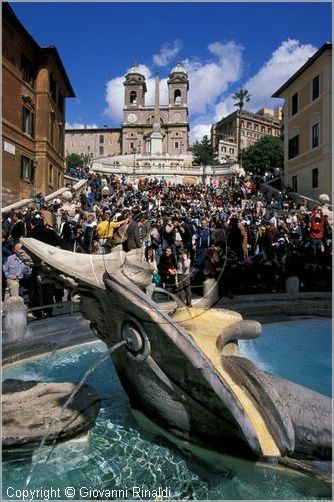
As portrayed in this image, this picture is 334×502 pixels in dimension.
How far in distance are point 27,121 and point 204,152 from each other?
2491 inches

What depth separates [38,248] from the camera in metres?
4.17

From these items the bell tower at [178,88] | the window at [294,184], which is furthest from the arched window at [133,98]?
the window at [294,184]

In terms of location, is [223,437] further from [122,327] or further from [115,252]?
[115,252]

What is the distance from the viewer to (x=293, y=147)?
3534cm

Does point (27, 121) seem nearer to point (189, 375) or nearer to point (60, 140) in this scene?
point (60, 140)

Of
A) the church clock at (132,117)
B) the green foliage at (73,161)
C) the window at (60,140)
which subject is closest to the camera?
the window at (60,140)

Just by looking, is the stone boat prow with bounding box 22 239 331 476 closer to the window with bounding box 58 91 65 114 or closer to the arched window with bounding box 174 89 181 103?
the window with bounding box 58 91 65 114

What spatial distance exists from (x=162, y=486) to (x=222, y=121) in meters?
122

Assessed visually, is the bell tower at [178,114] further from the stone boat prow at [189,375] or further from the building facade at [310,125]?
the stone boat prow at [189,375]

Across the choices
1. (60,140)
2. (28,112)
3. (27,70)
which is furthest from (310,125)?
(60,140)

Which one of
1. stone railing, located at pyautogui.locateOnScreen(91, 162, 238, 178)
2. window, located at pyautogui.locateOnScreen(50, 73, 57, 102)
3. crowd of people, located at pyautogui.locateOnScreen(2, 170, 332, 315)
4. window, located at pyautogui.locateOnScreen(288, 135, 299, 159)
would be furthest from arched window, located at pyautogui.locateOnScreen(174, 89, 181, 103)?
crowd of people, located at pyautogui.locateOnScreen(2, 170, 332, 315)

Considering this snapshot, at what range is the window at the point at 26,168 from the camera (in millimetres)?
29766

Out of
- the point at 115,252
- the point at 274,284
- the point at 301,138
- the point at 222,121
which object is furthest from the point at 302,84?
the point at 222,121

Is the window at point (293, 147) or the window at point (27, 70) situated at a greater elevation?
the window at point (27, 70)
